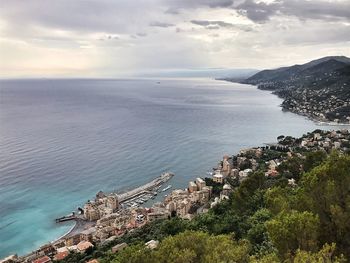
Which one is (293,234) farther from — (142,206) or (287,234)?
(142,206)

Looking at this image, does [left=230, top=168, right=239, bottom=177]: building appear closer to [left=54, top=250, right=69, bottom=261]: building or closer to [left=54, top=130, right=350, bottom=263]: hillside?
[left=54, top=130, right=350, bottom=263]: hillside

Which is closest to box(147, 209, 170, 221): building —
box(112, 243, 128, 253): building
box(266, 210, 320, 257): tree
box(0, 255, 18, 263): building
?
box(112, 243, 128, 253): building

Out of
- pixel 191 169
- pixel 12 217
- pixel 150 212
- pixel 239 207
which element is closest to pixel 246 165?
pixel 191 169

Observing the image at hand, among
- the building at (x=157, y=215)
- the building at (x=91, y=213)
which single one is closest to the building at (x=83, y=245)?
the building at (x=91, y=213)

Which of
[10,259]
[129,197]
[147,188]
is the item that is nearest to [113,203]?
[129,197]

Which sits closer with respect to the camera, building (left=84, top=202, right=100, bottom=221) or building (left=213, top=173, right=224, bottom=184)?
building (left=84, top=202, right=100, bottom=221)

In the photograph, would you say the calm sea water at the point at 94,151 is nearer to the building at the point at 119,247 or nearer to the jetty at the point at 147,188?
the jetty at the point at 147,188
